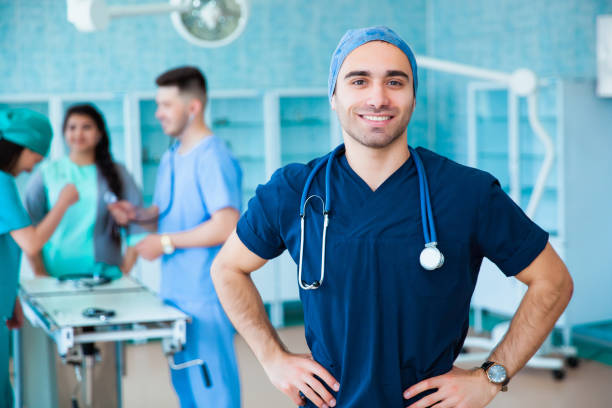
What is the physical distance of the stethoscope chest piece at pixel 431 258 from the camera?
1.44m

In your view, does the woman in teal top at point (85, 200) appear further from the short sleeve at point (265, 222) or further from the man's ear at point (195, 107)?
the short sleeve at point (265, 222)

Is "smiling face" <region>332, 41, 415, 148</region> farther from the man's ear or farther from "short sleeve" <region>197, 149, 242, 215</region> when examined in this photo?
the man's ear

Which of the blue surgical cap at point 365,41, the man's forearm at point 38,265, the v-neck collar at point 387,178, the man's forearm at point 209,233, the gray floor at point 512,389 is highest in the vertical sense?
the blue surgical cap at point 365,41

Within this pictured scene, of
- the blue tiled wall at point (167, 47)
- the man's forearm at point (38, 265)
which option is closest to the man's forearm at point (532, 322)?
the man's forearm at point (38, 265)

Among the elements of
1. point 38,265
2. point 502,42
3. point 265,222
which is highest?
point 502,42

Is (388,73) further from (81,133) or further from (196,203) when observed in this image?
(81,133)

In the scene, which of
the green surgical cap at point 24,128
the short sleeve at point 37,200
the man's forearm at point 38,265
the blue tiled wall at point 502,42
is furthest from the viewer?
the blue tiled wall at point 502,42

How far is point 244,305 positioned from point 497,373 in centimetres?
59

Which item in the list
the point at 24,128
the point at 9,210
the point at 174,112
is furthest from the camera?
the point at 174,112

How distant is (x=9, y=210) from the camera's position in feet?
9.08

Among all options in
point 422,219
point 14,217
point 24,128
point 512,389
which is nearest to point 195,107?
point 24,128

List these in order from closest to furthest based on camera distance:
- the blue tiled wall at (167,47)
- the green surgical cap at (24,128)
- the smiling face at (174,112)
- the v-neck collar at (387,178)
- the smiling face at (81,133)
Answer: the v-neck collar at (387,178), the green surgical cap at (24,128), the smiling face at (174,112), the smiling face at (81,133), the blue tiled wall at (167,47)

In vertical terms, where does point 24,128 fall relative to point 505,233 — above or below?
above

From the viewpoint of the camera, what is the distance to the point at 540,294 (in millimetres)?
→ 1583
